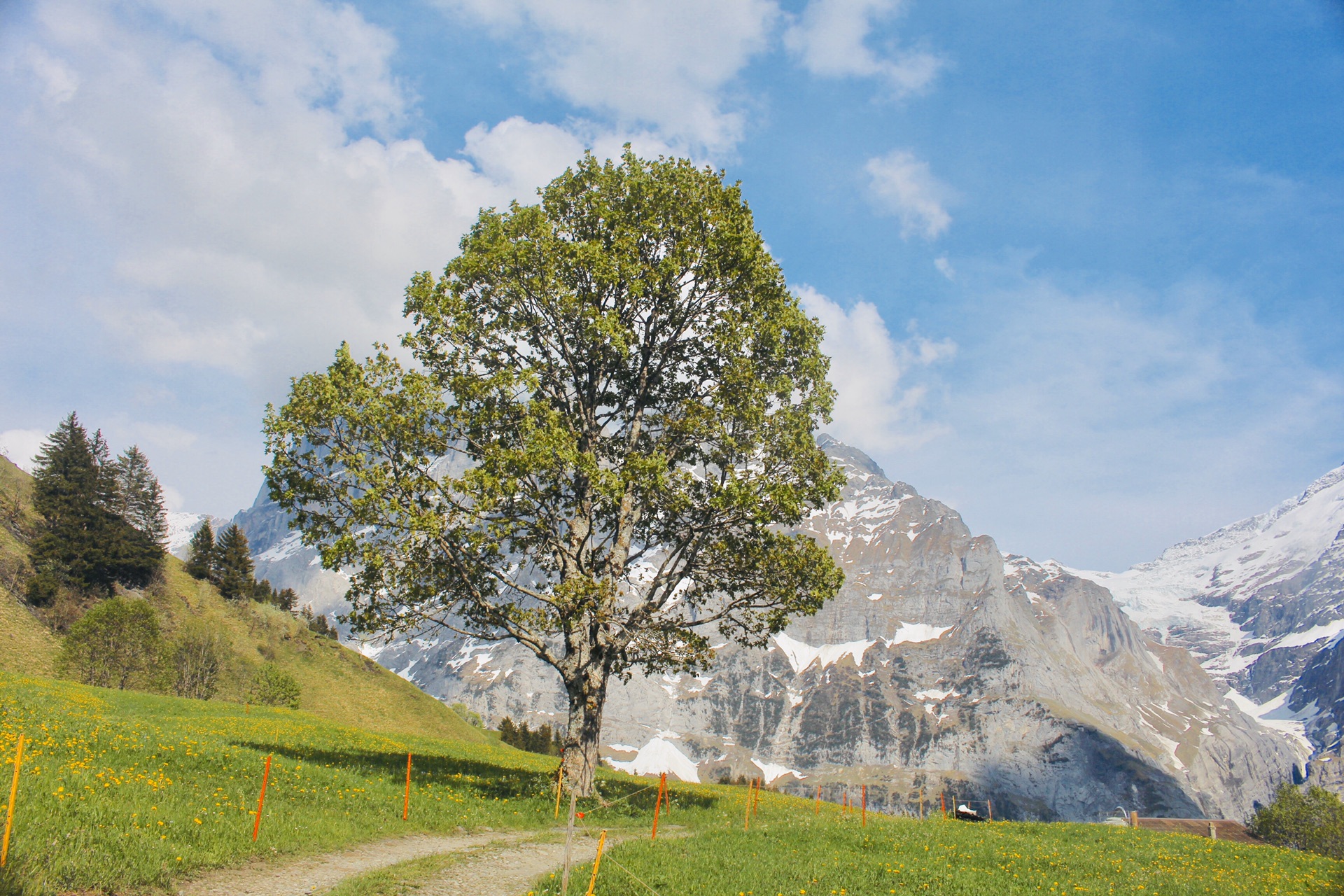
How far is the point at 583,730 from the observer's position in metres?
20.4

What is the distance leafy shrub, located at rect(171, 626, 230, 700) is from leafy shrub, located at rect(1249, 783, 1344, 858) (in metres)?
122

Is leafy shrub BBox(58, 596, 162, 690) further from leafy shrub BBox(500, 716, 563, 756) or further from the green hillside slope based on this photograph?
leafy shrub BBox(500, 716, 563, 756)

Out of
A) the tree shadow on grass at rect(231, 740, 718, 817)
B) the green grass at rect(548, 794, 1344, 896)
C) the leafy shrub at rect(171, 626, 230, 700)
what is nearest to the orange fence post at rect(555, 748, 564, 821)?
the tree shadow on grass at rect(231, 740, 718, 817)

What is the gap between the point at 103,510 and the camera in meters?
79.3

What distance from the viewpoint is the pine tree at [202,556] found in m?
93.0

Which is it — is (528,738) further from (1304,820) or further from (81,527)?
(1304,820)

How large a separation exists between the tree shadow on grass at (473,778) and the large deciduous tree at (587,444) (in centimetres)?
153

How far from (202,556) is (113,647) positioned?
38238 mm

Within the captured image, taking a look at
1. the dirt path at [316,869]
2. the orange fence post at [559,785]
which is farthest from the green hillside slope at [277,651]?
the dirt path at [316,869]

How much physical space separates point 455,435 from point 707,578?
858 cm

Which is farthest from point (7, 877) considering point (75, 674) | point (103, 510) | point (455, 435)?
point (103, 510)

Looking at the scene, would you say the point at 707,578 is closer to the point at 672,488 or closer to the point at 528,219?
the point at 672,488

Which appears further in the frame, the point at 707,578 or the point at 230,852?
the point at 707,578

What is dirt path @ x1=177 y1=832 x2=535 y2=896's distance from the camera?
1075cm
